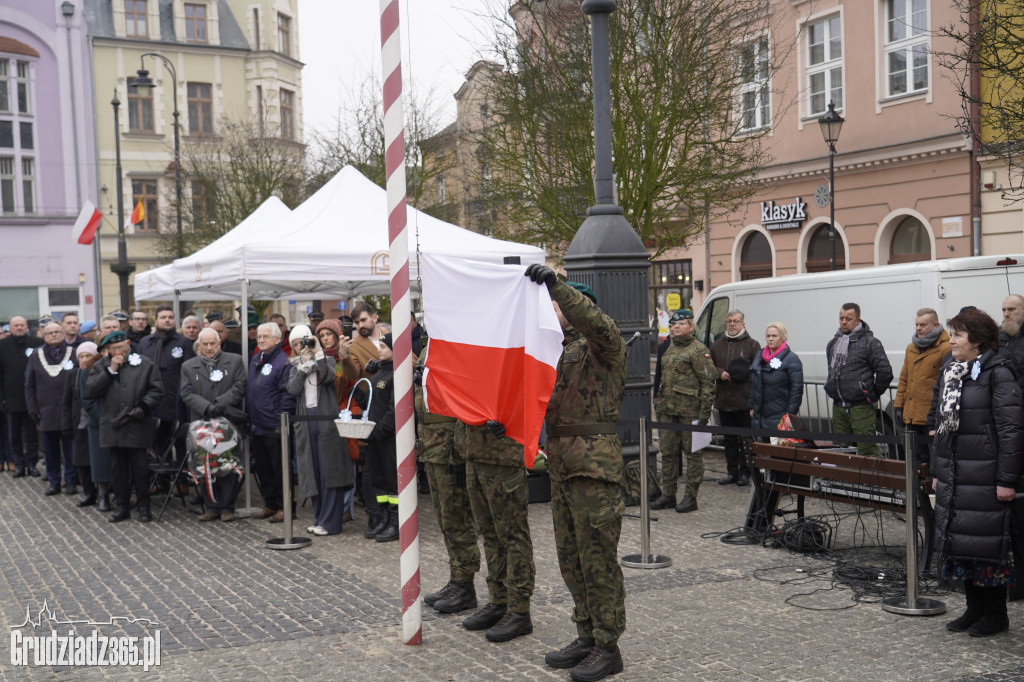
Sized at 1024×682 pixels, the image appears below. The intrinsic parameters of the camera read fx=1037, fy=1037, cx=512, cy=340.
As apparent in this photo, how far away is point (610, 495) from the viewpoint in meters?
5.51

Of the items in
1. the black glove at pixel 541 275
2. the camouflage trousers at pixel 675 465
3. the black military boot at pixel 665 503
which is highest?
the black glove at pixel 541 275

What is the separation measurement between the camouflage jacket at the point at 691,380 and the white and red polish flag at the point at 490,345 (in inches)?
174

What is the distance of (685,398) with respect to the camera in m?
10.5

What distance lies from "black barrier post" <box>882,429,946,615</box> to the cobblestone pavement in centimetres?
9

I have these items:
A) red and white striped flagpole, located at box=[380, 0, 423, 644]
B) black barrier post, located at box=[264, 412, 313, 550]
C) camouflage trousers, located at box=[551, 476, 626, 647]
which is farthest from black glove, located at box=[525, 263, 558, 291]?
black barrier post, located at box=[264, 412, 313, 550]

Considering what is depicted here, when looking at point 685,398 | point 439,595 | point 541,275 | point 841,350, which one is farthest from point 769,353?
point 541,275

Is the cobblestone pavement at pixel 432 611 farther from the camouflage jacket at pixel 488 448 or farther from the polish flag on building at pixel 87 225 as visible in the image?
the polish flag on building at pixel 87 225

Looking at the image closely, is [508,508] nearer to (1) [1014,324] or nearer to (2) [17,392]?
(1) [1014,324]

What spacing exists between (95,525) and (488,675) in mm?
6504

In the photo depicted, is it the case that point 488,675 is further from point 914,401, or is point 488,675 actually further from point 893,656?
point 914,401

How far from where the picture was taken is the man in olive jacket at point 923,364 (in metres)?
9.58

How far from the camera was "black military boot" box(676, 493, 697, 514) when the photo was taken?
10266 mm

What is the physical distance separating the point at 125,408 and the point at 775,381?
6.75 meters

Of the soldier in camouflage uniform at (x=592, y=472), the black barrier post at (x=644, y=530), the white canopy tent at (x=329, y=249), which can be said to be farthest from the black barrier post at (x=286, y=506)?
the soldier in camouflage uniform at (x=592, y=472)
